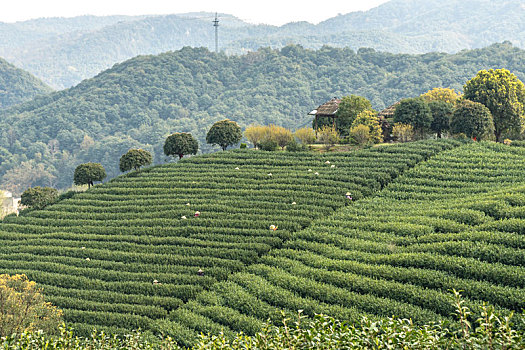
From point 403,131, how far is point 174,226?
2256 centimetres

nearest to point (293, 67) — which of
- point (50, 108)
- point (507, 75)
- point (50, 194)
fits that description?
point (50, 108)

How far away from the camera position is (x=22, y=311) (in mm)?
15984

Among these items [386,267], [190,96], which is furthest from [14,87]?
[386,267]

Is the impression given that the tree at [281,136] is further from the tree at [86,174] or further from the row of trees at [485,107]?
the tree at [86,174]

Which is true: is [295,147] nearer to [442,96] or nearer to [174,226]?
[174,226]

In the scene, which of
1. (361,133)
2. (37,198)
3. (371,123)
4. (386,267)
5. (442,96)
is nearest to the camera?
(386,267)

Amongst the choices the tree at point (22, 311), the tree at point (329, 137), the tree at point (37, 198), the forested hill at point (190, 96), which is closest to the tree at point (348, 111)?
the tree at point (329, 137)

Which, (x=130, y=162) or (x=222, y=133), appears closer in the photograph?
(x=130, y=162)

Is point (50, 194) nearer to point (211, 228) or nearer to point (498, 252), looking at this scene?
point (211, 228)

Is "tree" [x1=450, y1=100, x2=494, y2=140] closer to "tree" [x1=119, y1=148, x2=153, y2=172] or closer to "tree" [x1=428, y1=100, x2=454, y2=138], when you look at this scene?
"tree" [x1=428, y1=100, x2=454, y2=138]

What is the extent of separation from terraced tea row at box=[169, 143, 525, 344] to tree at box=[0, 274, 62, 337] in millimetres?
4417

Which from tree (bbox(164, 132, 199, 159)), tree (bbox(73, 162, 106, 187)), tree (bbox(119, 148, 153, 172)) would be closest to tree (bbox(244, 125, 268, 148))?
tree (bbox(164, 132, 199, 159))

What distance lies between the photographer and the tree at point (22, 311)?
50.6 ft

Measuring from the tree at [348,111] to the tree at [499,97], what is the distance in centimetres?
944
